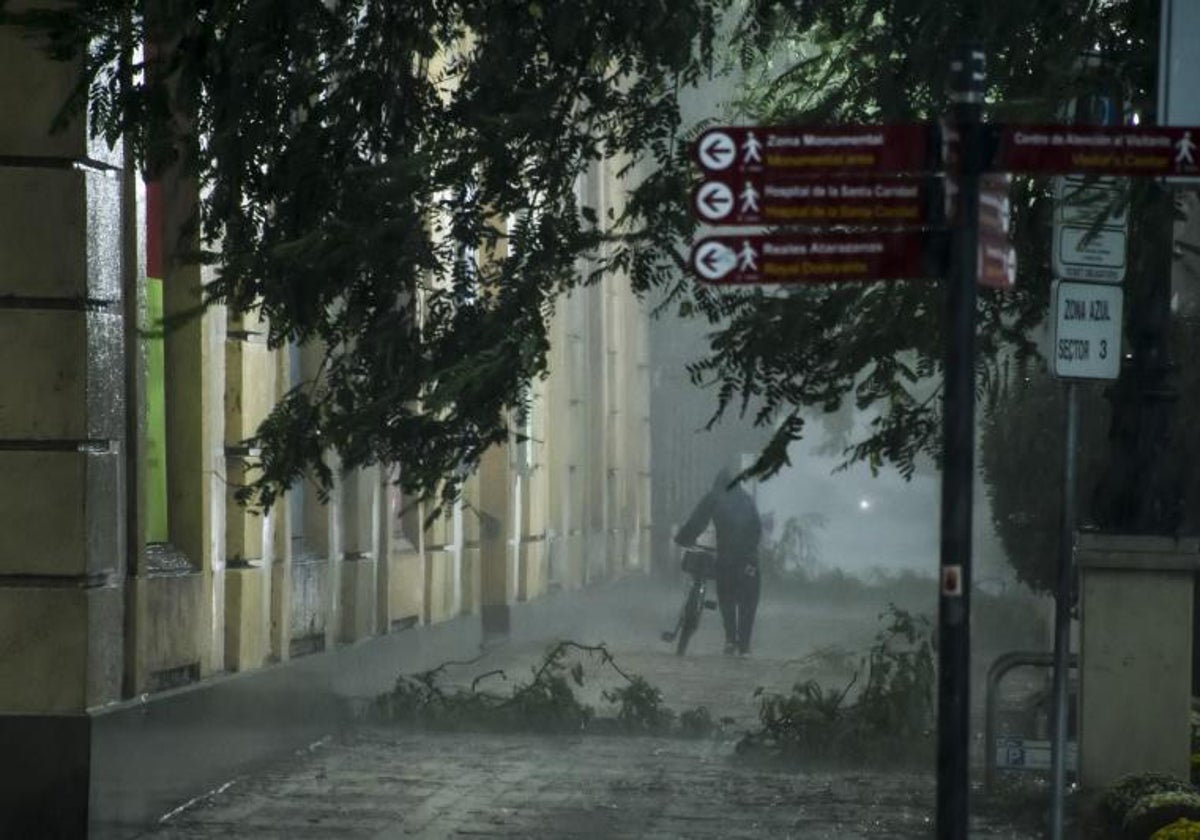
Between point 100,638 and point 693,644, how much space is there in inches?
700

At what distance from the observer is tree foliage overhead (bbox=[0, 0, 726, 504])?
30.7 feet

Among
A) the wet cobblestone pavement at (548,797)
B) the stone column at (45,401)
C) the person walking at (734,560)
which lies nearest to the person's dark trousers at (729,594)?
the person walking at (734,560)

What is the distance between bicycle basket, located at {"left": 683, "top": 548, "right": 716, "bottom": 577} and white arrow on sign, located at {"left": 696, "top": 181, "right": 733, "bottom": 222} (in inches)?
753

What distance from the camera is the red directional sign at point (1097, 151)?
22.3ft

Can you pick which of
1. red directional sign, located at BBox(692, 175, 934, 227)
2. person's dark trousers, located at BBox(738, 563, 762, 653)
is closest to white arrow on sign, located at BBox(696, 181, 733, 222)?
red directional sign, located at BBox(692, 175, 934, 227)

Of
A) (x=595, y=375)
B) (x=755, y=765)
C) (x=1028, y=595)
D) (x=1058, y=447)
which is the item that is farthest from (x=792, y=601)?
(x=755, y=765)

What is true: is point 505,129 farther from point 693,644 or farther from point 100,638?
point 693,644

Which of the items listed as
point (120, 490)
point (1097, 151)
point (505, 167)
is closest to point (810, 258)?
point (1097, 151)

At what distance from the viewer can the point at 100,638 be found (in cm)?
1079

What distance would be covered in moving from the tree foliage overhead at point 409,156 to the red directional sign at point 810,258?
2.85 metres

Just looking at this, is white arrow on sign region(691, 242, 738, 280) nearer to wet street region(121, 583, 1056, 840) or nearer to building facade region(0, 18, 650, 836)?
building facade region(0, 18, 650, 836)

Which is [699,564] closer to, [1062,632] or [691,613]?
[691,613]

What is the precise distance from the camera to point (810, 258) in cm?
665

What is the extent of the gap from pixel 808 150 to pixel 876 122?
9.39 ft
